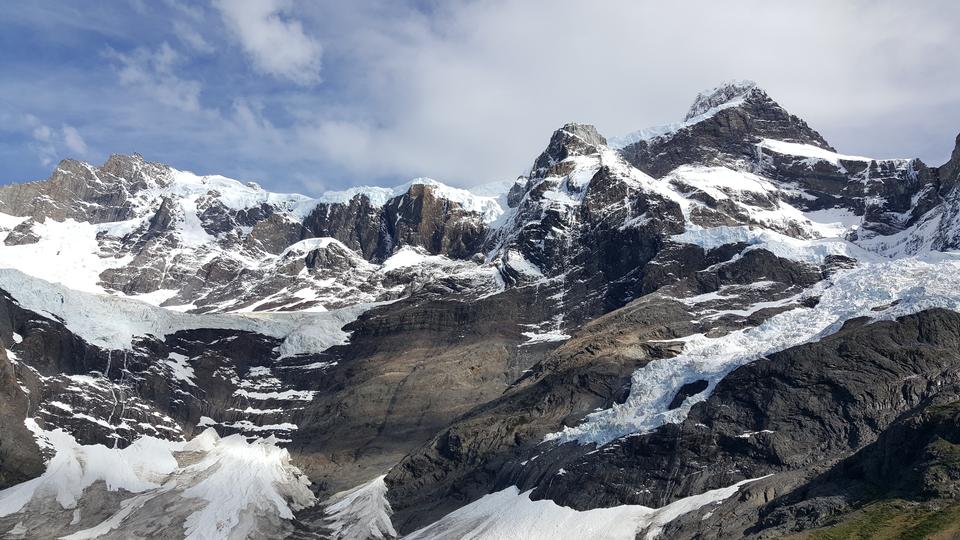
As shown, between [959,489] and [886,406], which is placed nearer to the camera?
[959,489]

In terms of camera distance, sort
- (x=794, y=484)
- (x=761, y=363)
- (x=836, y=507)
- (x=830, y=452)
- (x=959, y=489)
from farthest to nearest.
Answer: (x=761, y=363) → (x=830, y=452) → (x=794, y=484) → (x=836, y=507) → (x=959, y=489)

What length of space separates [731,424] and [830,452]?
50.7 ft

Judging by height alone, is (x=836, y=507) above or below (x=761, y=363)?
below

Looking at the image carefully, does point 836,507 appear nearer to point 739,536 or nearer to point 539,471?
point 739,536

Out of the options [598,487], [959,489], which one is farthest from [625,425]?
[959,489]

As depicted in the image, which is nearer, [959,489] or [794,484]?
[959,489]

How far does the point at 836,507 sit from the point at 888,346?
46.4 metres

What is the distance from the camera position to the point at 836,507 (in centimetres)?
14575

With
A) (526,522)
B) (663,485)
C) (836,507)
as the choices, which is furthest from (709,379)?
(836,507)

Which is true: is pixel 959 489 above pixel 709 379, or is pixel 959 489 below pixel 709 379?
below

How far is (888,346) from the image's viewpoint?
184625 mm

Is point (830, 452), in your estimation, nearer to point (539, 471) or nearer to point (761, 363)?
point (761, 363)

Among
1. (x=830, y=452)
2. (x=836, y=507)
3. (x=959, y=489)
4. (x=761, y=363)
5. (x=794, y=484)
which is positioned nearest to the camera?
(x=959, y=489)

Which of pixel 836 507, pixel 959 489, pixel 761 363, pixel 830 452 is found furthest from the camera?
pixel 761 363
